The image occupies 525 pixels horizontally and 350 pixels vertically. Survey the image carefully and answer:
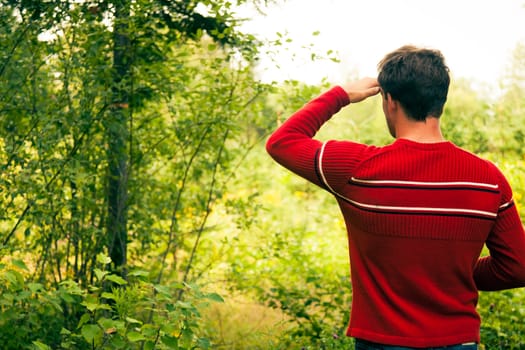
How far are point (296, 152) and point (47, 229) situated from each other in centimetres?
268

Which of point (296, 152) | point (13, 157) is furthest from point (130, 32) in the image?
point (296, 152)

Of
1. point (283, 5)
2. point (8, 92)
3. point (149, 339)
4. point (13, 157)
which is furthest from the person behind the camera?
point (283, 5)

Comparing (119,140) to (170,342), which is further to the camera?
(119,140)

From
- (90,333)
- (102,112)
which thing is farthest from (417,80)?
(102,112)

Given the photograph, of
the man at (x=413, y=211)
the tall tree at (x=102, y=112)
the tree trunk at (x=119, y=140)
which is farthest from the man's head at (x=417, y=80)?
the tree trunk at (x=119, y=140)

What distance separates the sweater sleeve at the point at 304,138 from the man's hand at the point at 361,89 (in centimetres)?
2

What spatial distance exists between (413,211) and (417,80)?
1.10ft

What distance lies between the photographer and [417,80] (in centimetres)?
182

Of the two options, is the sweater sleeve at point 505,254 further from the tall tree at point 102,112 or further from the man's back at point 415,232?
the tall tree at point 102,112

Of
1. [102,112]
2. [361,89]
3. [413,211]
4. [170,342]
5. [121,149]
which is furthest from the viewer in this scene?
[121,149]

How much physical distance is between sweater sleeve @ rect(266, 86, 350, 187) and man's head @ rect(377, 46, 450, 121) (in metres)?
0.18

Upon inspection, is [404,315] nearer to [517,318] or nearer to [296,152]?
[296,152]

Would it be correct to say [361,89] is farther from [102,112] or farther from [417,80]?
[102,112]

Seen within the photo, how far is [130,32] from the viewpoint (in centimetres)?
403
